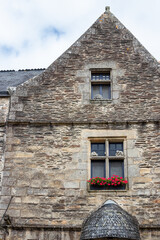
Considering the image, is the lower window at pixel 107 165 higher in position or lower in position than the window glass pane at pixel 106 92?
lower

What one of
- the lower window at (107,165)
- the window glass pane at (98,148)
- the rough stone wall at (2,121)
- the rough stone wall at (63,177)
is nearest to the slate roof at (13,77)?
the rough stone wall at (2,121)

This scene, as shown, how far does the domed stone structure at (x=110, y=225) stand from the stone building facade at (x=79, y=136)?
36 cm

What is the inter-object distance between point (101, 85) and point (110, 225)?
14.4 ft

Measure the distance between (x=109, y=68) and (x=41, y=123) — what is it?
8.47ft

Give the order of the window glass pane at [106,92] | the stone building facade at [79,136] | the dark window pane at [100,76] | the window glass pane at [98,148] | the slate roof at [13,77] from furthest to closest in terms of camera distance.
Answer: the slate roof at [13,77] → the dark window pane at [100,76] → the window glass pane at [106,92] → the window glass pane at [98,148] → the stone building facade at [79,136]

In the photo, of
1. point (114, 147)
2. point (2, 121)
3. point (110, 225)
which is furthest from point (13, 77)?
point (110, 225)

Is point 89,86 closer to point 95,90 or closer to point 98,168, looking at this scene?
A: point 95,90

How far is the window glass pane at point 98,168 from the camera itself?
10008 millimetres

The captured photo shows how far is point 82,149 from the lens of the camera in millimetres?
10094

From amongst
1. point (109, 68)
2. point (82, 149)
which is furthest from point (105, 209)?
point (109, 68)

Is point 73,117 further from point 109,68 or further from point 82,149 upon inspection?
point 109,68

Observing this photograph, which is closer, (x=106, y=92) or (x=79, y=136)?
(x=79, y=136)

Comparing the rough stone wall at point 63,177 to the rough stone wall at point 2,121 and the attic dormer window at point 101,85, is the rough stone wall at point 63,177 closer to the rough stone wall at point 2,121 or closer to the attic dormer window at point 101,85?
the rough stone wall at point 2,121

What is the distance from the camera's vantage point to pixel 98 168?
1009 cm
